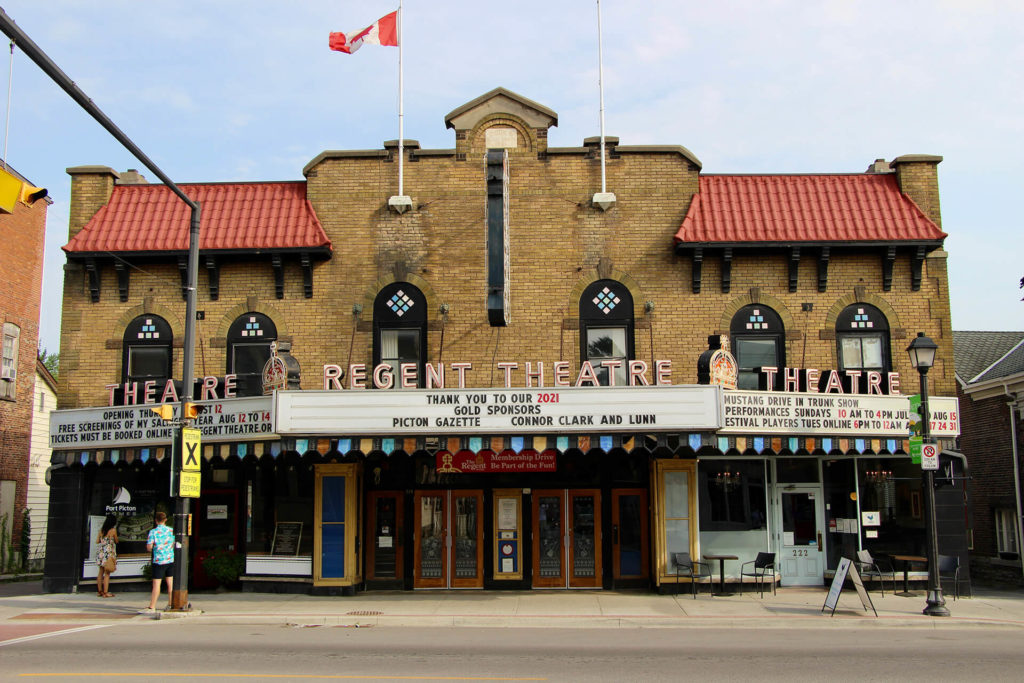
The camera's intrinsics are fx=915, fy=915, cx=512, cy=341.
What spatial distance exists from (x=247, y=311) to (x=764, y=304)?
11.6 m

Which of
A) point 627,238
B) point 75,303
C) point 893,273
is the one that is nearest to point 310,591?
point 75,303

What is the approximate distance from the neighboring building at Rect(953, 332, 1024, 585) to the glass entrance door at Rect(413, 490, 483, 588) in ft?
43.6

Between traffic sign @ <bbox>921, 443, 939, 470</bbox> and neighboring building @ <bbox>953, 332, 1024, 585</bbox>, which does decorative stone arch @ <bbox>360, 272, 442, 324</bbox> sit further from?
neighboring building @ <bbox>953, 332, 1024, 585</bbox>

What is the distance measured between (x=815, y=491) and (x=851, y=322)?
3851 mm

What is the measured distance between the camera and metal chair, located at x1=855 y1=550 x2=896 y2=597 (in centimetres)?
1864

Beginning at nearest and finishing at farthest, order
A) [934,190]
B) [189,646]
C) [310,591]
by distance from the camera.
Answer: [189,646], [310,591], [934,190]

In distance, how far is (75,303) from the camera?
68.6ft

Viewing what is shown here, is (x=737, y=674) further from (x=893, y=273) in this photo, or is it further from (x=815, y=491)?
(x=893, y=273)

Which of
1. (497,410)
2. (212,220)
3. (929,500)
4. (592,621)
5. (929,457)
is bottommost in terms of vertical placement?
(592,621)

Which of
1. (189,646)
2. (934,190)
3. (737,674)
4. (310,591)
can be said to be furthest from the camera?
(934,190)

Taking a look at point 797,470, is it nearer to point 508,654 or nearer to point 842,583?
point 842,583

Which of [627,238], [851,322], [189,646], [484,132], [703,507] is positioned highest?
[484,132]

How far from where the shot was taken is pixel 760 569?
1962 centimetres

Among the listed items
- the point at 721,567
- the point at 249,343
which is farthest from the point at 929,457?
the point at 249,343
